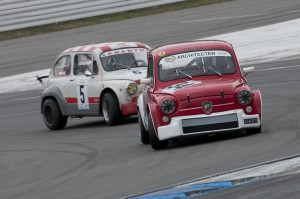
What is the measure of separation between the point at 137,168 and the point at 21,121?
881cm

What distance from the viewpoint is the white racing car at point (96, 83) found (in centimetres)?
1631

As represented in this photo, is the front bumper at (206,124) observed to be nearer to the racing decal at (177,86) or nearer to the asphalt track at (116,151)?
the asphalt track at (116,151)

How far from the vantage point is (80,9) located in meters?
33.8

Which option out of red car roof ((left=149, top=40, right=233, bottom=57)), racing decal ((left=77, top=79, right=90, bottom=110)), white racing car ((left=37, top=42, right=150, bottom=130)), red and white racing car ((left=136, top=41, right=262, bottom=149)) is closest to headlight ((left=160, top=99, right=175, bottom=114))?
red and white racing car ((left=136, top=41, right=262, bottom=149))

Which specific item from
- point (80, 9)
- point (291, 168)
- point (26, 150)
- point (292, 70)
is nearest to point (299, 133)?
point (291, 168)

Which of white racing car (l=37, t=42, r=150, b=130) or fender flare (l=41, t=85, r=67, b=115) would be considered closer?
white racing car (l=37, t=42, r=150, b=130)

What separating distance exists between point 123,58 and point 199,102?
5.10 m

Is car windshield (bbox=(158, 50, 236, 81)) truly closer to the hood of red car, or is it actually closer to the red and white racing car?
the red and white racing car

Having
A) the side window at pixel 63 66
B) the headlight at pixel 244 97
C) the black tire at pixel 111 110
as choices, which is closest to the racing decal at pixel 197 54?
the headlight at pixel 244 97

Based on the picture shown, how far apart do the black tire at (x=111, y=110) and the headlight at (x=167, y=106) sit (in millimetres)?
4058

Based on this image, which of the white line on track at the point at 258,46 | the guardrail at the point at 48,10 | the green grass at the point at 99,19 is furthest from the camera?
the green grass at the point at 99,19

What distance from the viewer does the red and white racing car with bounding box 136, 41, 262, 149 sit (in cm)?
1215

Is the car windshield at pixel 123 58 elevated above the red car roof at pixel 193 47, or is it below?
below

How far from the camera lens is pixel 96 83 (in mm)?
16906
